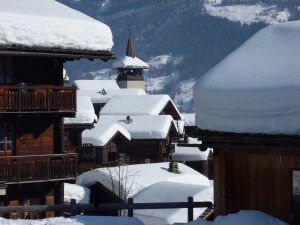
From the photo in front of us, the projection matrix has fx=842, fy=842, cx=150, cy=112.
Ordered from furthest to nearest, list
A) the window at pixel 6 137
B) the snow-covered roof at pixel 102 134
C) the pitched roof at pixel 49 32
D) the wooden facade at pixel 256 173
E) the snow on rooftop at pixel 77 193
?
the snow-covered roof at pixel 102 134
the snow on rooftop at pixel 77 193
the window at pixel 6 137
the pitched roof at pixel 49 32
the wooden facade at pixel 256 173

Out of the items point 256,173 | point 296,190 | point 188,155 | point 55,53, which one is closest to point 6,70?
point 55,53

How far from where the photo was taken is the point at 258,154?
56.9 ft

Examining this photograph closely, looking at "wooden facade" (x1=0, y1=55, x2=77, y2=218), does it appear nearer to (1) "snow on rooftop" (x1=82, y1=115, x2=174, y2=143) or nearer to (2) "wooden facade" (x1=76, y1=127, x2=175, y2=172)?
(2) "wooden facade" (x1=76, y1=127, x2=175, y2=172)

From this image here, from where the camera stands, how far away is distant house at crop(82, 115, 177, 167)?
58.0 metres

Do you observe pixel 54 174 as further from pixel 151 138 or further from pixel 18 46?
pixel 151 138

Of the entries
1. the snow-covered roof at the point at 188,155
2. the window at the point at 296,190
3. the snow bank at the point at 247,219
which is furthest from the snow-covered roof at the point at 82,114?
the window at the point at 296,190

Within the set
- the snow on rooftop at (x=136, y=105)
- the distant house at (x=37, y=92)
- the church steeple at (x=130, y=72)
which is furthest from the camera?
the church steeple at (x=130, y=72)

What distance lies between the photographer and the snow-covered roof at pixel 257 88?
16.1 m

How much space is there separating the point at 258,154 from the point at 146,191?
51.2ft

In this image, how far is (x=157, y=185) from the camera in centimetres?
3278

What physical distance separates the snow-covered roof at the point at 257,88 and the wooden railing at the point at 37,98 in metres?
11.9

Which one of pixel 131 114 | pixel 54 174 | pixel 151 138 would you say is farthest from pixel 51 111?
pixel 131 114

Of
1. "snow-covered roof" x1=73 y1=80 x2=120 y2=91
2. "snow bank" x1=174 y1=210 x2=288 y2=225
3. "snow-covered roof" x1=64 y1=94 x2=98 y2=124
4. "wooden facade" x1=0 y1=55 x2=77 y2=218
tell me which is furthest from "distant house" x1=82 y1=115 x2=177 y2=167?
"snow-covered roof" x1=73 y1=80 x2=120 y2=91

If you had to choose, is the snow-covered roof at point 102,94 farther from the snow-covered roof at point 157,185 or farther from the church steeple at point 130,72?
the snow-covered roof at point 157,185
